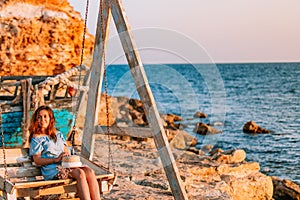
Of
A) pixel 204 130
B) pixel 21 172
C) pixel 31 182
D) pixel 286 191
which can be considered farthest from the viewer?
pixel 204 130

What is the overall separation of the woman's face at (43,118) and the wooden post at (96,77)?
0.97m

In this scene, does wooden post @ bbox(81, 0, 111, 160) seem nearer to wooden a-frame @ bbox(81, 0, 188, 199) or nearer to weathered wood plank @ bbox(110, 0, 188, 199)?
wooden a-frame @ bbox(81, 0, 188, 199)

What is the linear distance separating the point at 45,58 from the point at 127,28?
20.8 meters

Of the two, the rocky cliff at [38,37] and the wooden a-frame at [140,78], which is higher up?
the rocky cliff at [38,37]

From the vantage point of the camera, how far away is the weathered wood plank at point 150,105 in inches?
240

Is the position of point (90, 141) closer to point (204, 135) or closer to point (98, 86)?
point (98, 86)

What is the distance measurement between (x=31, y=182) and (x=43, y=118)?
0.98m

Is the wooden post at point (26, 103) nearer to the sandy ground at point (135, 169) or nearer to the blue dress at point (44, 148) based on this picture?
the sandy ground at point (135, 169)

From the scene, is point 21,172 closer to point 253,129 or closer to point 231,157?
point 231,157

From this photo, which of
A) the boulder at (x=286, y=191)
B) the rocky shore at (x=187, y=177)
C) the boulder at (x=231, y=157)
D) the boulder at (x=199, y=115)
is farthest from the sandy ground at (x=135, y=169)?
the boulder at (x=199, y=115)

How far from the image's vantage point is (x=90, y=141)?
22.7ft

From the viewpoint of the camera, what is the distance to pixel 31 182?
5188 millimetres

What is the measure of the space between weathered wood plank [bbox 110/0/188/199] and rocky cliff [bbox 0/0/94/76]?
1915cm

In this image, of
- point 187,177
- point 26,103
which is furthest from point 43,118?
point 26,103
